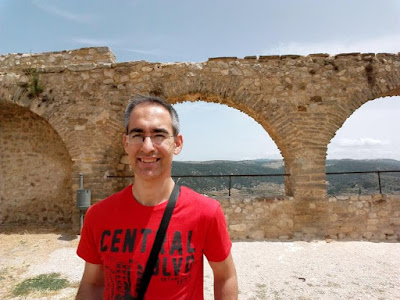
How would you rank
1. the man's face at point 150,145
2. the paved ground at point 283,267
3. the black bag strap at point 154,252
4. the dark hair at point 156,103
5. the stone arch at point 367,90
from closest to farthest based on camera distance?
1. the black bag strap at point 154,252
2. the man's face at point 150,145
3. the dark hair at point 156,103
4. the paved ground at point 283,267
5. the stone arch at point 367,90

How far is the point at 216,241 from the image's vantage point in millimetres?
1387

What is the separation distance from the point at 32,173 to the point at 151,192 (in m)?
8.02

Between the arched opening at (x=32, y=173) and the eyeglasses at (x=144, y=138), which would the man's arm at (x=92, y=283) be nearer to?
the eyeglasses at (x=144, y=138)

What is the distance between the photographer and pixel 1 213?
309 inches

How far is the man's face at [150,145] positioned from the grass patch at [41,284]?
12.3ft

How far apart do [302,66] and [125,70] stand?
4.33 m

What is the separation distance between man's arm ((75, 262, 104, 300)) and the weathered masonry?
495cm

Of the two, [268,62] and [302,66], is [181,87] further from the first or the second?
[302,66]

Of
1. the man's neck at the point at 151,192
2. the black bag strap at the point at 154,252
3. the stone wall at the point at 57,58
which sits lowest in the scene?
the black bag strap at the point at 154,252

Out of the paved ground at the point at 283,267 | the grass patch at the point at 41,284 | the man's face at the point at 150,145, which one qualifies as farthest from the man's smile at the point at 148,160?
the grass patch at the point at 41,284

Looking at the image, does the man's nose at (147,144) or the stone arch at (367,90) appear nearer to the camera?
the man's nose at (147,144)

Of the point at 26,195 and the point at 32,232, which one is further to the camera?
the point at 26,195

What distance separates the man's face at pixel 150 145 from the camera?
53.7 inches

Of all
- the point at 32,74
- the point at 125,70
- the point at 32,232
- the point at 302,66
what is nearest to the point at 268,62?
the point at 302,66
